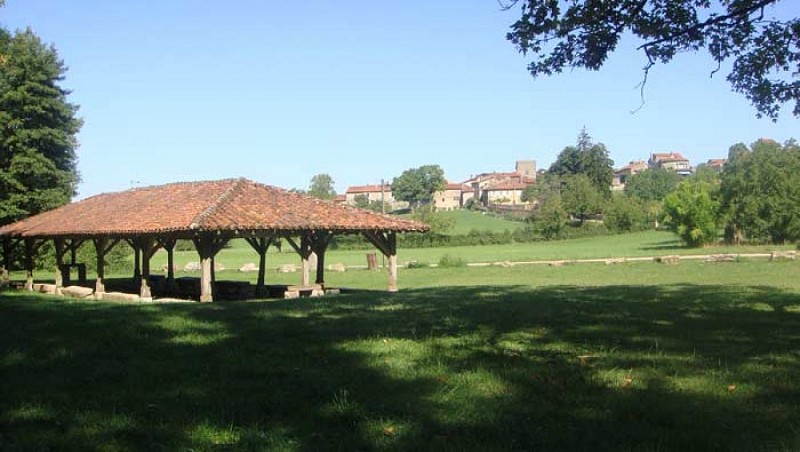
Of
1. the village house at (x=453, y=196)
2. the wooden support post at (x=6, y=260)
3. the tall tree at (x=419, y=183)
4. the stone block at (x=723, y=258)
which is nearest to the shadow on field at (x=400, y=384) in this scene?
the wooden support post at (x=6, y=260)

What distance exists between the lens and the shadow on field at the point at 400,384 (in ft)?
14.1

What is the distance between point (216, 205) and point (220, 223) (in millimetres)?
1502

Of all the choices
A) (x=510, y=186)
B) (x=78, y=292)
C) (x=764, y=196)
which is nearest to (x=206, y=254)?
(x=78, y=292)

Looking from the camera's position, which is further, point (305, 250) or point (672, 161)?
point (672, 161)

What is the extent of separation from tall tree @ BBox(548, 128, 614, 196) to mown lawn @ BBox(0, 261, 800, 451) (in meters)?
101

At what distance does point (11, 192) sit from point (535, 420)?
41064 millimetres

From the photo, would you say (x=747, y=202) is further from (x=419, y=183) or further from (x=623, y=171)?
(x=623, y=171)

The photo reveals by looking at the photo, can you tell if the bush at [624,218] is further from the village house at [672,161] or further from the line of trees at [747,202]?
the village house at [672,161]

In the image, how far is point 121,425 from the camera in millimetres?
4520

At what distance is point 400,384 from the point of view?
548 cm

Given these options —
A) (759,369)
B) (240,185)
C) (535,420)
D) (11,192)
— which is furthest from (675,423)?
(11,192)

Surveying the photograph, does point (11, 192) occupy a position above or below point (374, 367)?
above

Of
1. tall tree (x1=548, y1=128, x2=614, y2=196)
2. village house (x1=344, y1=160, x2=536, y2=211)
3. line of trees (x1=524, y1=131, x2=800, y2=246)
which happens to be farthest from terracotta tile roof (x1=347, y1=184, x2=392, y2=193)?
line of trees (x1=524, y1=131, x2=800, y2=246)

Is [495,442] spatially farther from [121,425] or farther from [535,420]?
[121,425]
